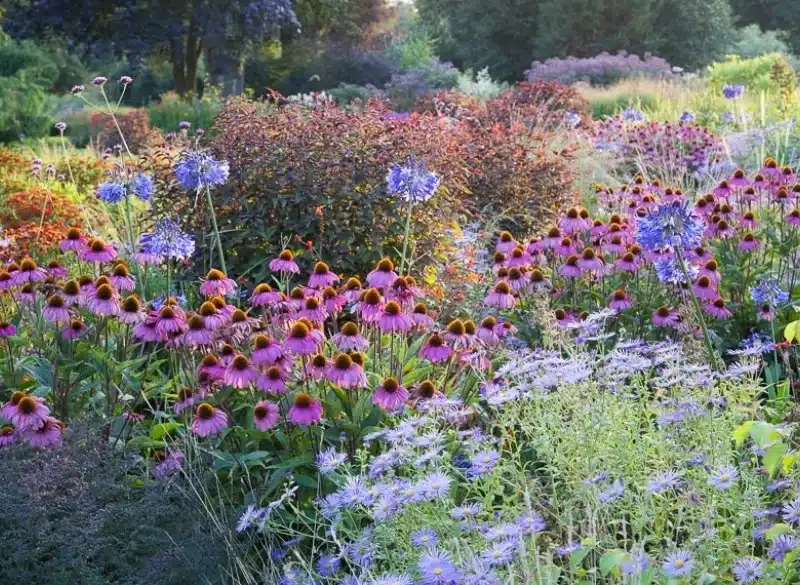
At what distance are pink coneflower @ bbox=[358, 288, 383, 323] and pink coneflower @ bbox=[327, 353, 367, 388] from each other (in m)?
0.30

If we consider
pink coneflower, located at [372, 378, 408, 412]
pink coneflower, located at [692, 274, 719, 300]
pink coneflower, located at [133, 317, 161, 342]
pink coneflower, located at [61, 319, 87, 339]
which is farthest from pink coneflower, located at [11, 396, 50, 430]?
pink coneflower, located at [692, 274, 719, 300]

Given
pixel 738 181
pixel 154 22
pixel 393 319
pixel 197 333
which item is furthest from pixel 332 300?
pixel 154 22

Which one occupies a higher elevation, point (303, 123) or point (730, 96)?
point (303, 123)

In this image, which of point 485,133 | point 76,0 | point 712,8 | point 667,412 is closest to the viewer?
point 667,412

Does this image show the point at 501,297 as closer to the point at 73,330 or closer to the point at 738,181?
the point at 73,330

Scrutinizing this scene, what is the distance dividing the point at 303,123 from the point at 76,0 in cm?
1811

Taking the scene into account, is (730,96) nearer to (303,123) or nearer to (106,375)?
(303,123)

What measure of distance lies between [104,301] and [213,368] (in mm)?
452

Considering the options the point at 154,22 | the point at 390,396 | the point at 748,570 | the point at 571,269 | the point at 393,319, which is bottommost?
the point at 154,22

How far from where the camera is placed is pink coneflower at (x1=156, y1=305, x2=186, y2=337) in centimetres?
310

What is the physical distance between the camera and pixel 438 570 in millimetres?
1890

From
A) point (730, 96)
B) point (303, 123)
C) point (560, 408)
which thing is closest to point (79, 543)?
point (560, 408)

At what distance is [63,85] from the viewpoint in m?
32.6

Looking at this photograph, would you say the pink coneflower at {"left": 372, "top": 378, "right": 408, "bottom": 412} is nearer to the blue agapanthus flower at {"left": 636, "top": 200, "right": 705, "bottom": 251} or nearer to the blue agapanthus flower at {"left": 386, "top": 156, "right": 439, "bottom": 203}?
the blue agapanthus flower at {"left": 636, "top": 200, "right": 705, "bottom": 251}
